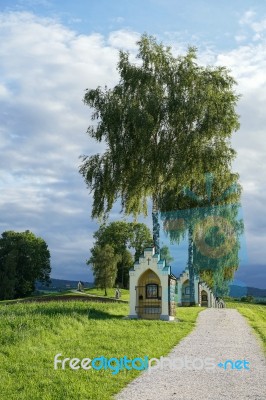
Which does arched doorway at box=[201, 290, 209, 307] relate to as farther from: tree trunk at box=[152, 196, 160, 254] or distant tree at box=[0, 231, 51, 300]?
distant tree at box=[0, 231, 51, 300]

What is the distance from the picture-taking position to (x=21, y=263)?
81.8 m

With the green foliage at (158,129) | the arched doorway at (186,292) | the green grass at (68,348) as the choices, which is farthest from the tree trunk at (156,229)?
the arched doorway at (186,292)

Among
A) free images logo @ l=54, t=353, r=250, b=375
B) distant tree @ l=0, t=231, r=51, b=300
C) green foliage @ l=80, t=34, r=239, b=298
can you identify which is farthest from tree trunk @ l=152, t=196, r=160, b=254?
distant tree @ l=0, t=231, r=51, b=300

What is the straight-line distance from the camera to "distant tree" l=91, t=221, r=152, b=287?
81.4 m

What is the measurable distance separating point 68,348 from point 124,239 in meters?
70.0

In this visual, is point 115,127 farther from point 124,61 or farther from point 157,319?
point 157,319

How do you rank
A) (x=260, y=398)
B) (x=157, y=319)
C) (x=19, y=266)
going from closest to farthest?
1. (x=260, y=398)
2. (x=157, y=319)
3. (x=19, y=266)

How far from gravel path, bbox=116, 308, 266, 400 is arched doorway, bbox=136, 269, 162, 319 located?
7.66m

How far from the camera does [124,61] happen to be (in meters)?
31.7

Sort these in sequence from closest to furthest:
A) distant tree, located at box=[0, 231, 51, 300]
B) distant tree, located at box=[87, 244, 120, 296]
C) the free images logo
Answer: the free images logo, distant tree, located at box=[87, 244, 120, 296], distant tree, located at box=[0, 231, 51, 300]

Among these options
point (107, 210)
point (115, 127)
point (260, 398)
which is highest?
point (115, 127)

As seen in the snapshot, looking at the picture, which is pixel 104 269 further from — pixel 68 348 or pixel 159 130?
pixel 68 348

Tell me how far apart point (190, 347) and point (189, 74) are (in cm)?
1970

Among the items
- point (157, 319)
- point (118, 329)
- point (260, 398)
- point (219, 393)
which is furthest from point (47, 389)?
point (157, 319)
